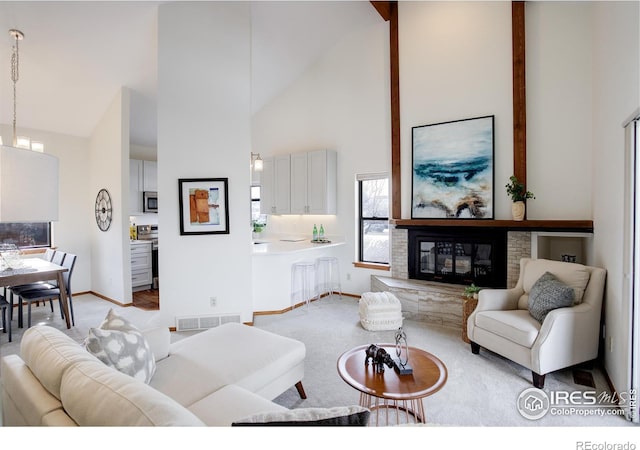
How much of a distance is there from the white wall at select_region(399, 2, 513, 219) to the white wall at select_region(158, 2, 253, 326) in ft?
7.35

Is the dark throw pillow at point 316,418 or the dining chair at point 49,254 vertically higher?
the dining chair at point 49,254

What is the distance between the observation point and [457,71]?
417 cm

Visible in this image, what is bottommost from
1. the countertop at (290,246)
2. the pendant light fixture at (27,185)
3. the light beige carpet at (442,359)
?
the light beige carpet at (442,359)

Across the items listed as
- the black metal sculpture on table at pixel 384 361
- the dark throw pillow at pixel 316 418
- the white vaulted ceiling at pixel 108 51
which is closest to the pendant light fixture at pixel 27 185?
the dark throw pillow at pixel 316 418

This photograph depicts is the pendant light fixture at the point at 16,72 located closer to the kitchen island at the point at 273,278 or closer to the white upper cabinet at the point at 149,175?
the white upper cabinet at the point at 149,175

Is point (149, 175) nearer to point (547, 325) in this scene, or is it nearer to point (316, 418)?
point (316, 418)

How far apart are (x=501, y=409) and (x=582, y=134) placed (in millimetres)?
3036

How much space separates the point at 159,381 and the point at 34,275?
2.96 metres

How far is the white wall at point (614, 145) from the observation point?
2191mm

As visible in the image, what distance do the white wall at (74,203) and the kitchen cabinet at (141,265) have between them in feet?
2.35

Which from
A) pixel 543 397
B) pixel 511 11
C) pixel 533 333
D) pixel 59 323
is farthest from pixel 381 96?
pixel 59 323

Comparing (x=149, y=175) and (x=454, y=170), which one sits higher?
(x=149, y=175)

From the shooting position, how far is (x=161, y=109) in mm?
3639

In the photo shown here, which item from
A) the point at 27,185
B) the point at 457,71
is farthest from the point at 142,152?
the point at 457,71
